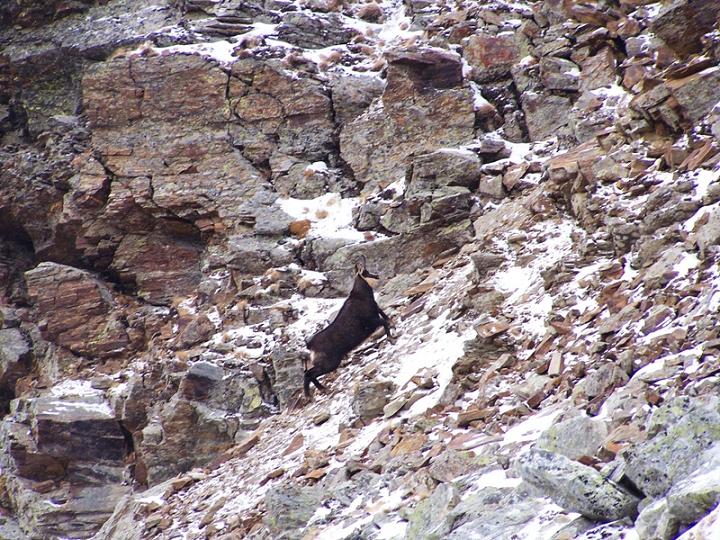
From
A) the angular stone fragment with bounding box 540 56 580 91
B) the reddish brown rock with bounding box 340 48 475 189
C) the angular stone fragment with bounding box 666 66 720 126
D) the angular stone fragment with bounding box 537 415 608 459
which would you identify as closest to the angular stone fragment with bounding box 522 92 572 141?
the angular stone fragment with bounding box 540 56 580 91

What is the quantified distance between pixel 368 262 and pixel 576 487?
12.9 m

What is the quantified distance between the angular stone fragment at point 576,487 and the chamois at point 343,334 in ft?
28.4

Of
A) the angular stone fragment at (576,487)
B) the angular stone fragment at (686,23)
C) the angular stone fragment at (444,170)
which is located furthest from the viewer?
the angular stone fragment at (444,170)

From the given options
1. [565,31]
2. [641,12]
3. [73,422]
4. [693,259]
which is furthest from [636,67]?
[73,422]

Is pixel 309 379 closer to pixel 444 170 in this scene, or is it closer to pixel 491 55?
pixel 444 170

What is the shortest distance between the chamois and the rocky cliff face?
33 centimetres

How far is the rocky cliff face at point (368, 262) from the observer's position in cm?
781

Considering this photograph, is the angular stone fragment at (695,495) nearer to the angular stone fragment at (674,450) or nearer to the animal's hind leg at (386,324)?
the angular stone fragment at (674,450)

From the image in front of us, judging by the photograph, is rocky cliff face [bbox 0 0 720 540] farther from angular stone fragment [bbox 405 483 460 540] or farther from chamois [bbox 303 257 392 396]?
chamois [bbox 303 257 392 396]

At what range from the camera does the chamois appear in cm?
1494

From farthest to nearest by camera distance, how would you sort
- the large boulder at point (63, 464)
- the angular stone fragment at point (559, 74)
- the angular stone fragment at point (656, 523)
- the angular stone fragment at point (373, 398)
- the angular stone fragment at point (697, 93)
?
the angular stone fragment at point (559, 74), the large boulder at point (63, 464), the angular stone fragment at point (373, 398), the angular stone fragment at point (697, 93), the angular stone fragment at point (656, 523)

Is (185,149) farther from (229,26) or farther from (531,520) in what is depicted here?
(531,520)

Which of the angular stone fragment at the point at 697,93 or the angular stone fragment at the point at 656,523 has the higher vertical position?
the angular stone fragment at the point at 697,93

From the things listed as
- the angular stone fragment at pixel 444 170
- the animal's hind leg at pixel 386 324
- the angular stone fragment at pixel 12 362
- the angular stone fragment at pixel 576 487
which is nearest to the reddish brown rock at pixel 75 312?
the angular stone fragment at pixel 12 362
